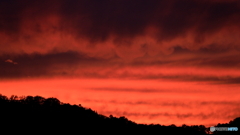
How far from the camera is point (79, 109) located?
10200 cm

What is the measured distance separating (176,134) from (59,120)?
1461 inches

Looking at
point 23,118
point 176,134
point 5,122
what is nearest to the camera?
point 5,122

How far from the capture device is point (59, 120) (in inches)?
3238

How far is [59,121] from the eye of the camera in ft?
269

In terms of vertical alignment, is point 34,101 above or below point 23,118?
above

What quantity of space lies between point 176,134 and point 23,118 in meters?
47.5

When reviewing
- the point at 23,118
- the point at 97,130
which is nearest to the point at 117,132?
the point at 97,130

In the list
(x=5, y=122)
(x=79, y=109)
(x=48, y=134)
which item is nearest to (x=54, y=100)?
(x=79, y=109)

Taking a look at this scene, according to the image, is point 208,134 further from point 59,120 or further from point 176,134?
point 59,120

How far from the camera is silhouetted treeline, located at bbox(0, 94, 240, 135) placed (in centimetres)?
7094

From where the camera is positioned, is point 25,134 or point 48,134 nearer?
point 25,134

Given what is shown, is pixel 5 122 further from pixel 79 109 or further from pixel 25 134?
pixel 79 109

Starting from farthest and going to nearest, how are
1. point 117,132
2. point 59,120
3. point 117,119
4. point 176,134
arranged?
point 117,119 → point 176,134 → point 117,132 → point 59,120

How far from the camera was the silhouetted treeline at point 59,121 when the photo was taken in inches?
2793
